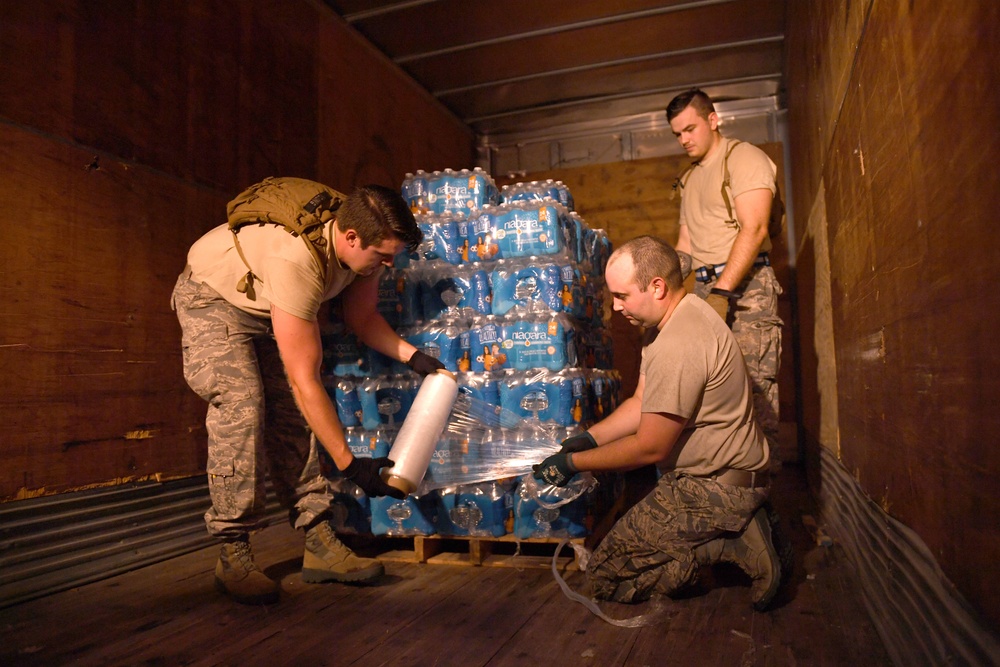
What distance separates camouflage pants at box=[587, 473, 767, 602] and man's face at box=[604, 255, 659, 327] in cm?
72

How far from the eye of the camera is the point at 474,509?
337 cm

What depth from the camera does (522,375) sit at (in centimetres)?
344

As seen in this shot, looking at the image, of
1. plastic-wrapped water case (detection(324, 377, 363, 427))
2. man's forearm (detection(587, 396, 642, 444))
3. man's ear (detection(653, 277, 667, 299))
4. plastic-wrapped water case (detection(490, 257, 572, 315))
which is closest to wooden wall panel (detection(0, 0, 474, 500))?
plastic-wrapped water case (detection(324, 377, 363, 427))

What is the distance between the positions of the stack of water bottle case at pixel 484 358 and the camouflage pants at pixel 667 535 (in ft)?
1.52

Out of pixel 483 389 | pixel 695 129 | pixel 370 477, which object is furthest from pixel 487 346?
pixel 695 129

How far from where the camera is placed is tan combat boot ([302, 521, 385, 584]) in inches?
121

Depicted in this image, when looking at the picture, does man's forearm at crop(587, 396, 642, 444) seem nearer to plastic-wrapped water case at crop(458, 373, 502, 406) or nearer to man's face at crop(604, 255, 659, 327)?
man's face at crop(604, 255, 659, 327)

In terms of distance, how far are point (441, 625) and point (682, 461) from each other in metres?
1.19

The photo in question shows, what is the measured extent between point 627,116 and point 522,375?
213 inches

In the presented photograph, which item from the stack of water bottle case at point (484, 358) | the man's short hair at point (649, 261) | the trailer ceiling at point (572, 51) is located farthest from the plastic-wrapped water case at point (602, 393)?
the trailer ceiling at point (572, 51)

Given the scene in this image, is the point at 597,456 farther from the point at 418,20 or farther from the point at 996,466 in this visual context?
the point at 418,20

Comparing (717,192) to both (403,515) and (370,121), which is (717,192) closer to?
(403,515)

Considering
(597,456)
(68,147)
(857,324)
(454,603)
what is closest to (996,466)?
(597,456)

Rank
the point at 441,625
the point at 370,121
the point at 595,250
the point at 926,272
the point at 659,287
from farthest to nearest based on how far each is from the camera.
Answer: the point at 370,121 < the point at 595,250 < the point at 659,287 < the point at 441,625 < the point at 926,272
